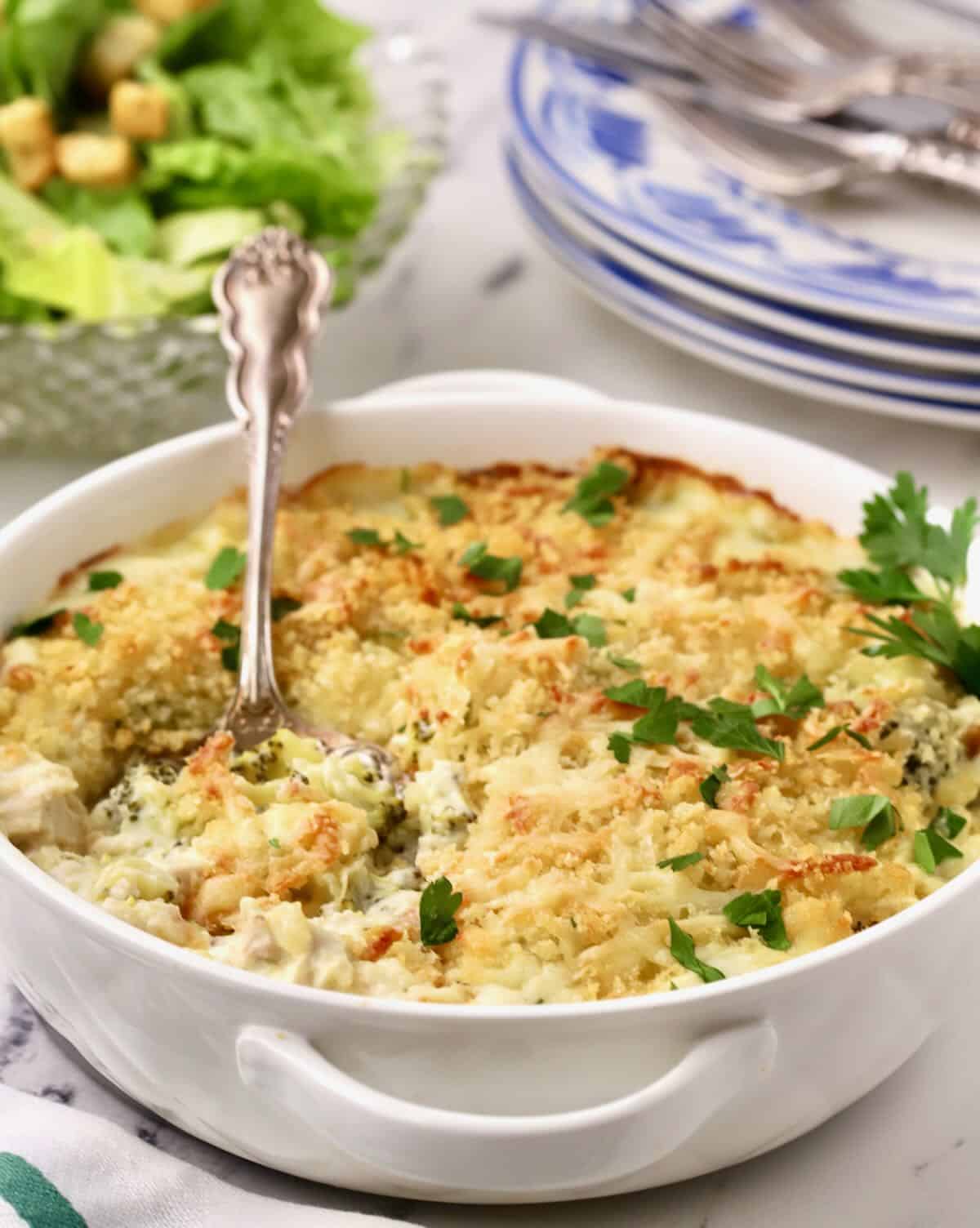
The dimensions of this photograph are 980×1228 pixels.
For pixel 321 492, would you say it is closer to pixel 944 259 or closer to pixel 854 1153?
pixel 854 1153

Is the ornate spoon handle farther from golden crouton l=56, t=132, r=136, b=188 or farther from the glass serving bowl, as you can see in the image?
golden crouton l=56, t=132, r=136, b=188

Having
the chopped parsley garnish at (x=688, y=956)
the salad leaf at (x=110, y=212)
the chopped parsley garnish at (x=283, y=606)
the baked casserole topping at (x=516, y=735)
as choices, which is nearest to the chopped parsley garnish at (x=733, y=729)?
the baked casserole topping at (x=516, y=735)

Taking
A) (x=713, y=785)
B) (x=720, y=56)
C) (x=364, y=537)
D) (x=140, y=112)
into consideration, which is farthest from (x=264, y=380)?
(x=720, y=56)

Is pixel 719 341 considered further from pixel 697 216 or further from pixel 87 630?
pixel 87 630

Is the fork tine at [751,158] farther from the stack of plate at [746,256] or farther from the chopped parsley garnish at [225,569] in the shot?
the chopped parsley garnish at [225,569]

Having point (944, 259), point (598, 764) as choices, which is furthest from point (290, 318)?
point (944, 259)

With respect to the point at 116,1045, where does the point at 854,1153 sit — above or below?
below
